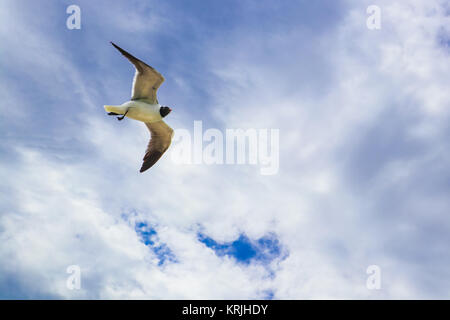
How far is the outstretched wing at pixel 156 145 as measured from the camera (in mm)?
18500

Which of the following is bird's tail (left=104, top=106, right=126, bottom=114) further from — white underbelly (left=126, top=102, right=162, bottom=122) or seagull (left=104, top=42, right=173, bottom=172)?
white underbelly (left=126, top=102, right=162, bottom=122)

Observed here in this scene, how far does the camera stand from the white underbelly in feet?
52.7

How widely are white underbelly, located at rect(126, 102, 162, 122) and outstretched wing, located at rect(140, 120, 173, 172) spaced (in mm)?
1571

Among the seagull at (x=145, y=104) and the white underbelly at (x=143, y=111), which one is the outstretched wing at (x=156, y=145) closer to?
the seagull at (x=145, y=104)

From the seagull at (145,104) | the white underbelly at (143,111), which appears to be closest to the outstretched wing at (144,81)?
the seagull at (145,104)

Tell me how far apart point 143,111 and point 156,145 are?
2.97 m

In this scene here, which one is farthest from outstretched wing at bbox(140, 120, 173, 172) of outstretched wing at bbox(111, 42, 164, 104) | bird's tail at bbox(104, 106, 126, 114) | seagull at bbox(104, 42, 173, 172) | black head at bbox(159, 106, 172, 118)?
bird's tail at bbox(104, 106, 126, 114)

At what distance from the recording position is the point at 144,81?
→ 1563 centimetres

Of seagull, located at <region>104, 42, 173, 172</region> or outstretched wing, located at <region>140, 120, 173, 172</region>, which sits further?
outstretched wing, located at <region>140, 120, 173, 172</region>
